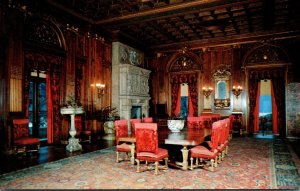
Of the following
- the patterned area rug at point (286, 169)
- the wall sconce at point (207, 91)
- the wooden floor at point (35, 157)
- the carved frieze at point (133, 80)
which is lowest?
the patterned area rug at point (286, 169)

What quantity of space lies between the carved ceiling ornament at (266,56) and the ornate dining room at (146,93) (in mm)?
41

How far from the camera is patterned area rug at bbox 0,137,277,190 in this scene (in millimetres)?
3873

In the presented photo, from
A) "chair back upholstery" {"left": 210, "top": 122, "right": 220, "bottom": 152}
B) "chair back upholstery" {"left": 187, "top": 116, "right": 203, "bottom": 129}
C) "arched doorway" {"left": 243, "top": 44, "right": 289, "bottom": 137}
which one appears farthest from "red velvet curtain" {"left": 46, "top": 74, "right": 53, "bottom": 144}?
"arched doorway" {"left": 243, "top": 44, "right": 289, "bottom": 137}

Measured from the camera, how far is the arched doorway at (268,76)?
10168mm

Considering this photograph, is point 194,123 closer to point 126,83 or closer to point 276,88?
point 126,83

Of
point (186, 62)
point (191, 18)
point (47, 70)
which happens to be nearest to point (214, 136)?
point (47, 70)

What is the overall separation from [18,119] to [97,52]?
4.11m

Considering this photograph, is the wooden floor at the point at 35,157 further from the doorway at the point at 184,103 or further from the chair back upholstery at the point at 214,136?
the doorway at the point at 184,103

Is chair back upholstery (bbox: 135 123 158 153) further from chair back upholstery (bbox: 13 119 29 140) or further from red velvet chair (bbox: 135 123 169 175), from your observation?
chair back upholstery (bbox: 13 119 29 140)

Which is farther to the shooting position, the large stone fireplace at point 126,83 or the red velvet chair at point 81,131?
the large stone fireplace at point 126,83

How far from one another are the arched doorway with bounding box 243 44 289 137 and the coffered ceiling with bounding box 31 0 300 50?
2.21ft

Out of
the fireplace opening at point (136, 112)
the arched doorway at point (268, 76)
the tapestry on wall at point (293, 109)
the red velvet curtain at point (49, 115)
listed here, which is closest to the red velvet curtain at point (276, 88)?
the arched doorway at point (268, 76)

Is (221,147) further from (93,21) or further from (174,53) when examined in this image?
(174,53)

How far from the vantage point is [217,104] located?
435 inches
